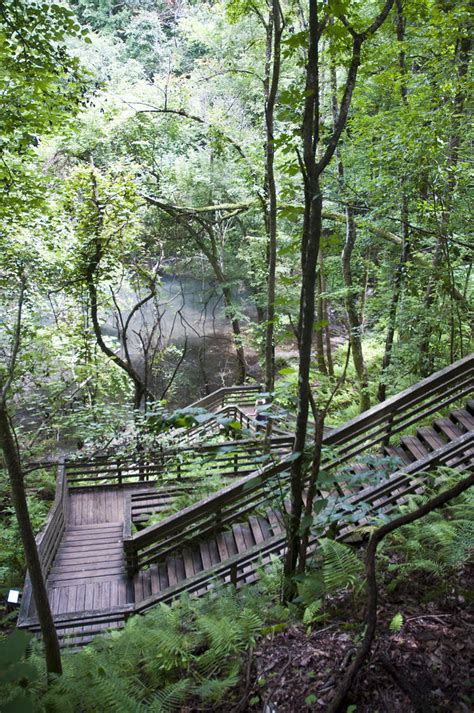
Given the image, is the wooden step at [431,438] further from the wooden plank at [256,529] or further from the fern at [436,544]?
the wooden plank at [256,529]

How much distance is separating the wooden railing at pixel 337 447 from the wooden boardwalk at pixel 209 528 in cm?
2

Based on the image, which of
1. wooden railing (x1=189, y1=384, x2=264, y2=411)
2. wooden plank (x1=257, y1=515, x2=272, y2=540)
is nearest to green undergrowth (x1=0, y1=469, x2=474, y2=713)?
wooden plank (x1=257, y1=515, x2=272, y2=540)

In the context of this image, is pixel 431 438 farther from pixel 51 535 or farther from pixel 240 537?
pixel 51 535

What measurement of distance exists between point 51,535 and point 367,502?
5197 millimetres

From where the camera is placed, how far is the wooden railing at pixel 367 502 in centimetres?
516

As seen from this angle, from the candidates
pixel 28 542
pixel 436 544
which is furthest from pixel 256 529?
pixel 28 542

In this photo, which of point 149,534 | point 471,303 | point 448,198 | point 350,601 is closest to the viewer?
point 350,601

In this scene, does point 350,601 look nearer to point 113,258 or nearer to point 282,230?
point 113,258

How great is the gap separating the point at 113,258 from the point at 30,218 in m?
2.96

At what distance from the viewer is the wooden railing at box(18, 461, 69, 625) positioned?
601 centimetres

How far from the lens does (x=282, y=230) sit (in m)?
18.8

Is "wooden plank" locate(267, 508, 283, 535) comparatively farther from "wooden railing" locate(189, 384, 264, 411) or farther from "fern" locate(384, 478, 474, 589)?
"wooden railing" locate(189, 384, 264, 411)

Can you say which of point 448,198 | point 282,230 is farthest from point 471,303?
point 282,230

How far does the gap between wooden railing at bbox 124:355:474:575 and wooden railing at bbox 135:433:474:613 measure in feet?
1.73
